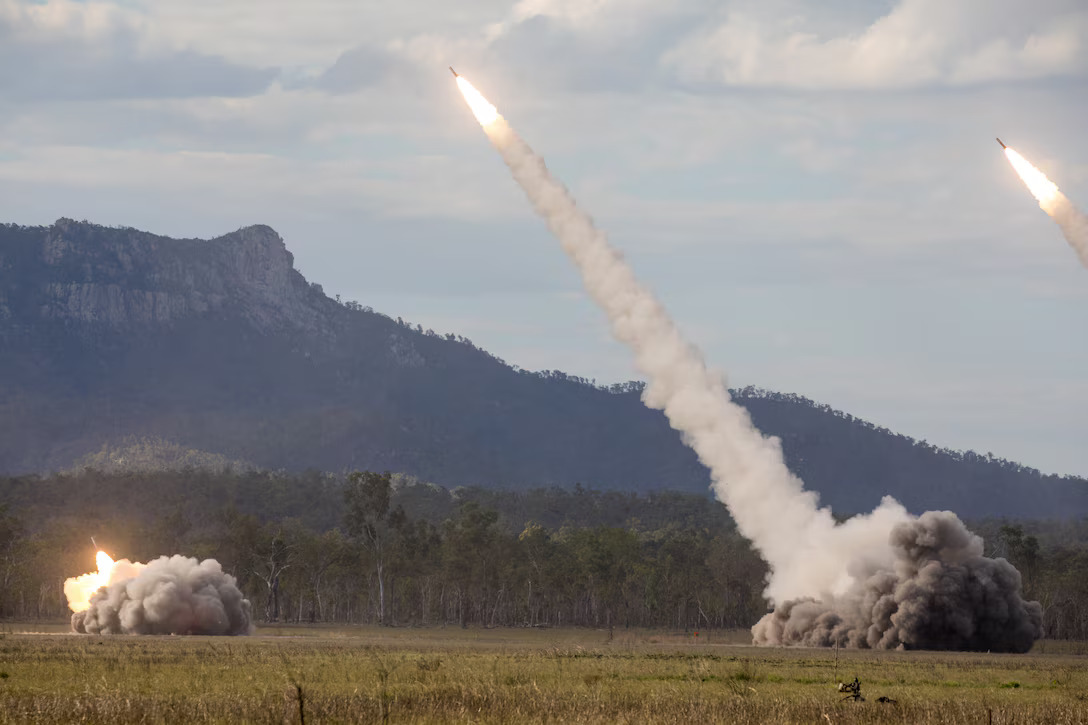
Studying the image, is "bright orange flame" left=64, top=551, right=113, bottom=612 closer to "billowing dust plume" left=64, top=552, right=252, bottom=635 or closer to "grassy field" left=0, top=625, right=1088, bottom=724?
"billowing dust plume" left=64, top=552, right=252, bottom=635

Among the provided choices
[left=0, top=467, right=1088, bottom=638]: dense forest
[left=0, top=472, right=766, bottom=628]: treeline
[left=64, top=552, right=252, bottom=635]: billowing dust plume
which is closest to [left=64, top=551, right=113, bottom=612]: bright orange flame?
[left=64, top=552, right=252, bottom=635]: billowing dust plume

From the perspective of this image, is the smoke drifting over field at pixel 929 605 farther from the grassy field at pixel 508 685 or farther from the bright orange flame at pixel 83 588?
the bright orange flame at pixel 83 588

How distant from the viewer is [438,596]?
135375 mm

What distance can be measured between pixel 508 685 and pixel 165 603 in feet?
138

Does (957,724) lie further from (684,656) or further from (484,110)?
(484,110)

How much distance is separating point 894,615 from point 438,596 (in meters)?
73.0

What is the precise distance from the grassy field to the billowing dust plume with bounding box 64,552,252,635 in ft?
38.7

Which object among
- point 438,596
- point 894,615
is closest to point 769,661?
point 894,615

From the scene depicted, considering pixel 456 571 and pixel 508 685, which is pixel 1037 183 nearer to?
pixel 508 685

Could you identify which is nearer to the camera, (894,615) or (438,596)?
(894,615)

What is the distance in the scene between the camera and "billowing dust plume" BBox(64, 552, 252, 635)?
3000 inches

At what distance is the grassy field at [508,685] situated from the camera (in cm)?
3039

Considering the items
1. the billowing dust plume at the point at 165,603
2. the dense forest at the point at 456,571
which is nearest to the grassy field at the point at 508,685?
the billowing dust plume at the point at 165,603

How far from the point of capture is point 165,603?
7575 centimetres
